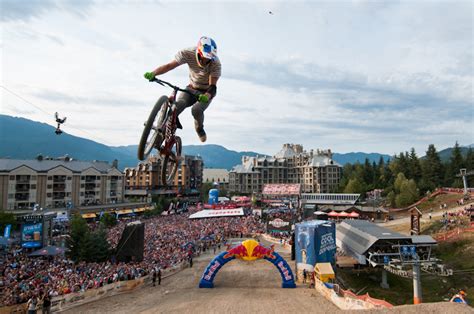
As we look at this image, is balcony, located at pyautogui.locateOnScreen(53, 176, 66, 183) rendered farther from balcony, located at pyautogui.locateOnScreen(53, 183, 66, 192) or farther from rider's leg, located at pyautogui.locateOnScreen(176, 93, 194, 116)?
rider's leg, located at pyautogui.locateOnScreen(176, 93, 194, 116)

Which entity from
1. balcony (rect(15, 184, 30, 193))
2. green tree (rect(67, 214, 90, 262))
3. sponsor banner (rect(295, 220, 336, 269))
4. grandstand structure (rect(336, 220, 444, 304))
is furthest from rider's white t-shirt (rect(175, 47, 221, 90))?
balcony (rect(15, 184, 30, 193))

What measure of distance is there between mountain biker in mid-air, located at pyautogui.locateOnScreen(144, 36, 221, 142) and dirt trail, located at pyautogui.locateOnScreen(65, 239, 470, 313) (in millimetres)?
12596

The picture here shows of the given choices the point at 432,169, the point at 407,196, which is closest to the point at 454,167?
the point at 432,169

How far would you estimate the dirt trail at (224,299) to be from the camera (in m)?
18.2

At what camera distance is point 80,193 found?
228 feet

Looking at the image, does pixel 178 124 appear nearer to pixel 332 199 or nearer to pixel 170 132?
pixel 170 132

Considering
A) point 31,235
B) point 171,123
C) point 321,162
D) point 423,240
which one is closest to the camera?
point 171,123

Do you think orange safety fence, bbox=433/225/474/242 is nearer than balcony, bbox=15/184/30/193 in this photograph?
Yes

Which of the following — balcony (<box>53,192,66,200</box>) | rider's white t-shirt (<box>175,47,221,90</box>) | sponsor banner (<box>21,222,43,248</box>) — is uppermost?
rider's white t-shirt (<box>175,47,221,90</box>)

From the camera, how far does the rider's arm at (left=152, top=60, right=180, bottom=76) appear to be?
9852mm

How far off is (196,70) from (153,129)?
257cm

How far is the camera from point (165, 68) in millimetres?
9922

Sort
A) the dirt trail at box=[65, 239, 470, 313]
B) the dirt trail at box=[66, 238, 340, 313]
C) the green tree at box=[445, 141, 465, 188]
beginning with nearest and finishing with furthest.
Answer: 1. the dirt trail at box=[65, 239, 470, 313]
2. the dirt trail at box=[66, 238, 340, 313]
3. the green tree at box=[445, 141, 465, 188]

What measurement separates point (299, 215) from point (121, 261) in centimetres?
4701
